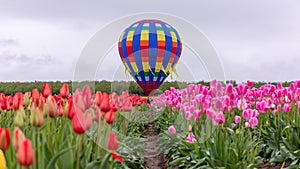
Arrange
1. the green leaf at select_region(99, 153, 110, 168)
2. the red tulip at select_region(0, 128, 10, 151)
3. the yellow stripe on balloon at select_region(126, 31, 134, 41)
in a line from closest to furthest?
the red tulip at select_region(0, 128, 10, 151) → the green leaf at select_region(99, 153, 110, 168) → the yellow stripe on balloon at select_region(126, 31, 134, 41)

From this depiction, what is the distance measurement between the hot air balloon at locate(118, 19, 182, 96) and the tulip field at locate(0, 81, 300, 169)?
8021 mm

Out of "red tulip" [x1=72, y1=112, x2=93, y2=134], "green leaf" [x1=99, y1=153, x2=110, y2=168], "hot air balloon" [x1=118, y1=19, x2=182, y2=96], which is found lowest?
"green leaf" [x1=99, y1=153, x2=110, y2=168]

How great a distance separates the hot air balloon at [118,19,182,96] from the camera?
55.8 feet

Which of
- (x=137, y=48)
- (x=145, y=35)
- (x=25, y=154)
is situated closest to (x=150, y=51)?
(x=137, y=48)

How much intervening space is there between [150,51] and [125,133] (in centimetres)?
1178

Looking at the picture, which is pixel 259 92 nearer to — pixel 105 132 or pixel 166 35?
pixel 105 132

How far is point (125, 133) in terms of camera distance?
5.40m

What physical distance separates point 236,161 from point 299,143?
1431 mm

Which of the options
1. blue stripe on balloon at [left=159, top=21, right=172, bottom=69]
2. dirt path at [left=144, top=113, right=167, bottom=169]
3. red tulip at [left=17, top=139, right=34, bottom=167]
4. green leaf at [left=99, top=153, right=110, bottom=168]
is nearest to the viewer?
red tulip at [left=17, top=139, right=34, bottom=167]

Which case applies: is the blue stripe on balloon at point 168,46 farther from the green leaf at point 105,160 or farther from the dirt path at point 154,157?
the green leaf at point 105,160

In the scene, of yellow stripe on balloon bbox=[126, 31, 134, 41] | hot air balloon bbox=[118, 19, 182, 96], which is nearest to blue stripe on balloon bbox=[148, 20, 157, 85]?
hot air balloon bbox=[118, 19, 182, 96]

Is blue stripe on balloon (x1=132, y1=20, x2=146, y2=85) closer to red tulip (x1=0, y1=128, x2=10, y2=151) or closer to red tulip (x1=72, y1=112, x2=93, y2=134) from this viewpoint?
red tulip (x1=72, y1=112, x2=93, y2=134)

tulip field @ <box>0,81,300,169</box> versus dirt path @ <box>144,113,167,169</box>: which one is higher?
tulip field @ <box>0,81,300,169</box>

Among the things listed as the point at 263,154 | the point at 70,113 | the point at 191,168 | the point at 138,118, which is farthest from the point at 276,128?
the point at 138,118
